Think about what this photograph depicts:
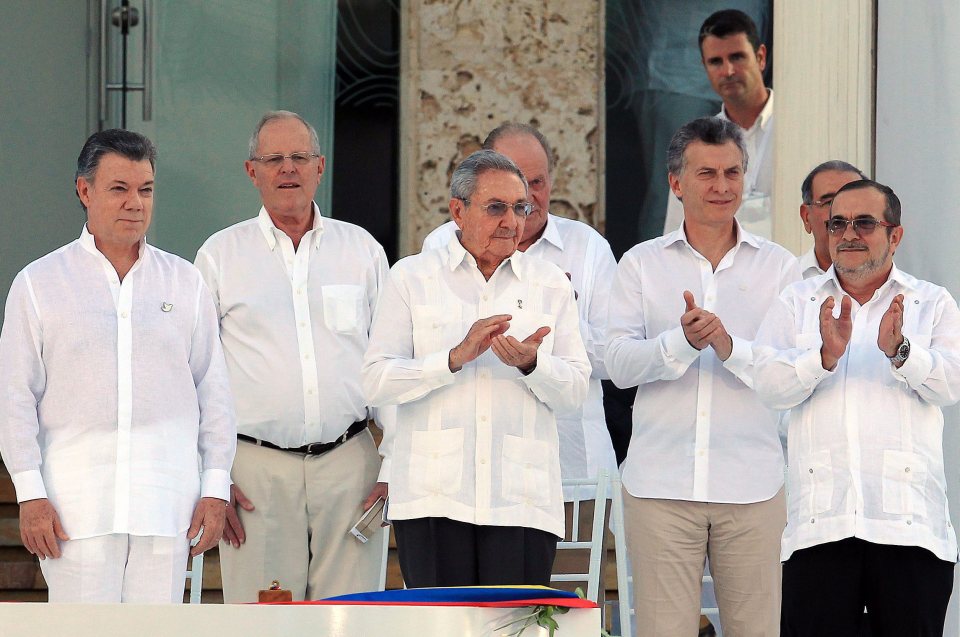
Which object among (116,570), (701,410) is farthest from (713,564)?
(116,570)

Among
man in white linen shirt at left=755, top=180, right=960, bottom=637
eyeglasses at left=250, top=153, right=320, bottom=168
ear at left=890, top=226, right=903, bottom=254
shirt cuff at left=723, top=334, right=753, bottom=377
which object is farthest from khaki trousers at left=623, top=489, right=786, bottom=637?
eyeglasses at left=250, top=153, right=320, bottom=168

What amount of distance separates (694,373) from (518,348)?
708 mm

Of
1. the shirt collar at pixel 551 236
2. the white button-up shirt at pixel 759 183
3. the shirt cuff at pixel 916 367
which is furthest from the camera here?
the white button-up shirt at pixel 759 183

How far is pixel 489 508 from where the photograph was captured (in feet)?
11.7

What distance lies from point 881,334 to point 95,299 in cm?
184

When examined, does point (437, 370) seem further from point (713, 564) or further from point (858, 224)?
point (858, 224)

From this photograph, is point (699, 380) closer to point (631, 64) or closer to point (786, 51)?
point (786, 51)

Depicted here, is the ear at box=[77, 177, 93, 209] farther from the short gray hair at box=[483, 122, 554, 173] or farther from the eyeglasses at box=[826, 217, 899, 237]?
the eyeglasses at box=[826, 217, 899, 237]

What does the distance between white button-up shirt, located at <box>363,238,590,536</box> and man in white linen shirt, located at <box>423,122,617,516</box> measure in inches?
23.5

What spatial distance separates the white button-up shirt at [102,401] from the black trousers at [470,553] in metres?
0.49

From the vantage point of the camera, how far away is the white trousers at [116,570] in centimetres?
343

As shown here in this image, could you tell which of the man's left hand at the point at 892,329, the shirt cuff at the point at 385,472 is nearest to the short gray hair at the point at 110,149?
the shirt cuff at the point at 385,472

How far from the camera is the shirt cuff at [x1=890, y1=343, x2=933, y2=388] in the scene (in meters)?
3.51

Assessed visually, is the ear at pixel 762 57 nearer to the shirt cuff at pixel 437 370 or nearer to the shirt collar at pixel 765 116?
the shirt collar at pixel 765 116
